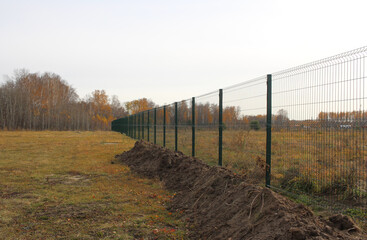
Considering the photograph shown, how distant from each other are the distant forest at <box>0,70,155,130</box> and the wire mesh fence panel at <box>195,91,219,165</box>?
168 feet

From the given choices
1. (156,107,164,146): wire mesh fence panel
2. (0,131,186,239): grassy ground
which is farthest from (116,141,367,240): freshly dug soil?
(156,107,164,146): wire mesh fence panel

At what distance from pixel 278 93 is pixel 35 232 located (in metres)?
4.11

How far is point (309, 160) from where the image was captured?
4070mm

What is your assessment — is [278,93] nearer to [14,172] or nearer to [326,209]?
[326,209]

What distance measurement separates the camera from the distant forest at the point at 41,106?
52.6 metres

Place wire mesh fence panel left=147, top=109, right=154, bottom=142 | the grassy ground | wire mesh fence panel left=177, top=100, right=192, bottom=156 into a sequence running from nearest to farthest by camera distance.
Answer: the grassy ground
wire mesh fence panel left=177, top=100, right=192, bottom=156
wire mesh fence panel left=147, top=109, right=154, bottom=142

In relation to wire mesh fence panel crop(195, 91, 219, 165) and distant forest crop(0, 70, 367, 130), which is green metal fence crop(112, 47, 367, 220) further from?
distant forest crop(0, 70, 367, 130)

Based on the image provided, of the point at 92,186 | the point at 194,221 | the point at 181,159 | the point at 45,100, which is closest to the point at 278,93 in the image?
the point at 194,221

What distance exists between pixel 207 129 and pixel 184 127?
75.1 inches

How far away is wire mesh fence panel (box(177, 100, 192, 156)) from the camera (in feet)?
29.2

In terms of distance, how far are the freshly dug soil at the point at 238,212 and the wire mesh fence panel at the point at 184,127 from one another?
1881 mm

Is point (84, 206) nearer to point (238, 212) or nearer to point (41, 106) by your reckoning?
point (238, 212)

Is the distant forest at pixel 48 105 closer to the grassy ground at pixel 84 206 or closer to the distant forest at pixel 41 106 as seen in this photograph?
the distant forest at pixel 41 106

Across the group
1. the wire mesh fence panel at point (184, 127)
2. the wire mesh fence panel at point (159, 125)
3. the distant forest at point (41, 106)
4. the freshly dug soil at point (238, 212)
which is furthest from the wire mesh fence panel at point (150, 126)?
the distant forest at point (41, 106)
